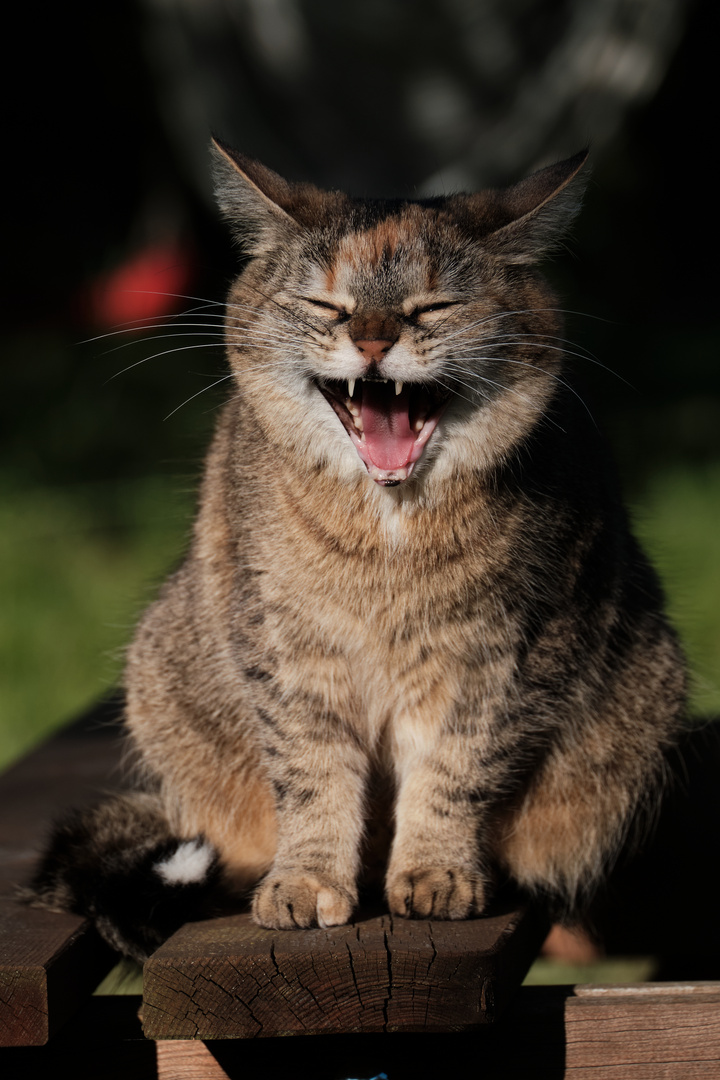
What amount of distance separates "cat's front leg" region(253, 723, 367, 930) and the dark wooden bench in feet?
0.26

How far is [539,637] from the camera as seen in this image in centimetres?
218

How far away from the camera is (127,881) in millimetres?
2002

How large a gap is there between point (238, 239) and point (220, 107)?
4.75 m

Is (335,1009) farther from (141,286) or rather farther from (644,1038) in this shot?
(141,286)

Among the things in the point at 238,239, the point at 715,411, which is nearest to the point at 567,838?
the point at 238,239

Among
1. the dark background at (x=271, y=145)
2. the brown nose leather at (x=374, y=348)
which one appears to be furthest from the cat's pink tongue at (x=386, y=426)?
the dark background at (x=271, y=145)

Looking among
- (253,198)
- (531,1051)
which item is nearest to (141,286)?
(253,198)

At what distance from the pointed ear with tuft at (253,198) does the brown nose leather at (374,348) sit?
401mm

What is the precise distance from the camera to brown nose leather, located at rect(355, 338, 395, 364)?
6.13 ft

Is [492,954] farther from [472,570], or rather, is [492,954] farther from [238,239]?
[238,239]

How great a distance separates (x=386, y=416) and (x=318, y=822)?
725 millimetres

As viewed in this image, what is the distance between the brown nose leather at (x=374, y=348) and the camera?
1868 millimetres

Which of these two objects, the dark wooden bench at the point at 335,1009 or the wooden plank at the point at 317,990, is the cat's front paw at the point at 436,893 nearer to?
the dark wooden bench at the point at 335,1009

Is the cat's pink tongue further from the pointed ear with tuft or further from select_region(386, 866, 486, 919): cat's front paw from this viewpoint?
select_region(386, 866, 486, 919): cat's front paw
